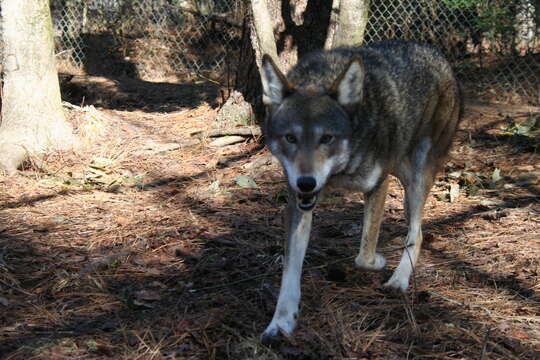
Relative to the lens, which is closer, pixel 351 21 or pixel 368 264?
pixel 368 264

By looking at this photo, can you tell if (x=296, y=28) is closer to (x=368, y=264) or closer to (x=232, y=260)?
(x=232, y=260)

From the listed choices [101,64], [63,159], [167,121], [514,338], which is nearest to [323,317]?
[514,338]

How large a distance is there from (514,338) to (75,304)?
103 inches

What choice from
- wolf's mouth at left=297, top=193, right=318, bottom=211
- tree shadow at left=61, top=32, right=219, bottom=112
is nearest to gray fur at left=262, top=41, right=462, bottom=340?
wolf's mouth at left=297, top=193, right=318, bottom=211

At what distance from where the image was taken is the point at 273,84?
3.85 meters

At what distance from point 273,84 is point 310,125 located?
1.32 ft

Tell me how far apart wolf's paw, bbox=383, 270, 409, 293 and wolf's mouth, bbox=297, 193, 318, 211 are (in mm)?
954

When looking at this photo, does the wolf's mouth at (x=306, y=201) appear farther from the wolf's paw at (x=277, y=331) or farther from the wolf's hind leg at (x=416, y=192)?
the wolf's hind leg at (x=416, y=192)

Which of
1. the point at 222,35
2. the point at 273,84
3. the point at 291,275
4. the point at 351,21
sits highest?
the point at 351,21

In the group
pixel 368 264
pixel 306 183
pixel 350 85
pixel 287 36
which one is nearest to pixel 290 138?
pixel 306 183

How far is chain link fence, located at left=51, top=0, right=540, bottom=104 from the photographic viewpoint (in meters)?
9.97

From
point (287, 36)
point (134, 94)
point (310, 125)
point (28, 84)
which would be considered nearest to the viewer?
point (310, 125)

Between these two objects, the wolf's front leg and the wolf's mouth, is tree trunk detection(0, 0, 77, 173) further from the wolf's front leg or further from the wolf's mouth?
the wolf's mouth

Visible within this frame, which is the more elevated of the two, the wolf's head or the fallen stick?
the wolf's head
